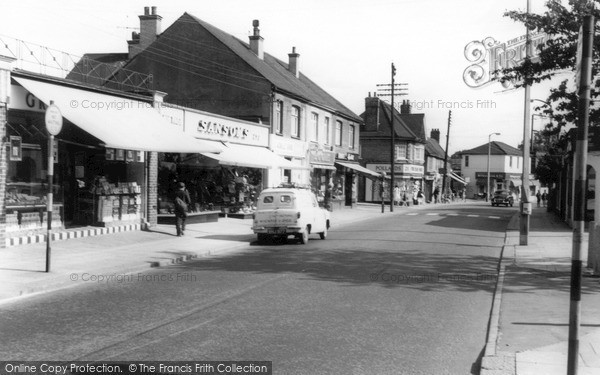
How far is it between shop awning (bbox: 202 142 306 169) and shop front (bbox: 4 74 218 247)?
3.50 metres

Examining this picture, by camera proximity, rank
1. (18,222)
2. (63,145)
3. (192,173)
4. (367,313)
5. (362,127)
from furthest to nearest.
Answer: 1. (362,127)
2. (192,173)
3. (63,145)
4. (18,222)
5. (367,313)

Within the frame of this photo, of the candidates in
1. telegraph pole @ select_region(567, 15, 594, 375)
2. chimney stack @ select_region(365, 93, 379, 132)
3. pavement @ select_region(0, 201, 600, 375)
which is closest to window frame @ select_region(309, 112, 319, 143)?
pavement @ select_region(0, 201, 600, 375)

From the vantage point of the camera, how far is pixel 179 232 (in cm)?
1906

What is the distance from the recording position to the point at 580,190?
5105mm

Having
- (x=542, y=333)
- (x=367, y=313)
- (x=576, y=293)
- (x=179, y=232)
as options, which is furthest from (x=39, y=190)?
(x=576, y=293)

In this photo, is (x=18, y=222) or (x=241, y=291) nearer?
(x=241, y=291)

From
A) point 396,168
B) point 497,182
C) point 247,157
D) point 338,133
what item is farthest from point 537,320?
point 497,182

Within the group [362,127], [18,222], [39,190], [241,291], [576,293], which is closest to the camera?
[576,293]

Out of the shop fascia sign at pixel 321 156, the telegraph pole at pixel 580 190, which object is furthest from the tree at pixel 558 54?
the shop fascia sign at pixel 321 156

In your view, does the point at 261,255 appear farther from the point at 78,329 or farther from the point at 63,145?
the point at 78,329

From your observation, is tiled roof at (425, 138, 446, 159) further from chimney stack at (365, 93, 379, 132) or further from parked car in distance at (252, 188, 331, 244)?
parked car in distance at (252, 188, 331, 244)

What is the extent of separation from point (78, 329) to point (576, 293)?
5.56 meters

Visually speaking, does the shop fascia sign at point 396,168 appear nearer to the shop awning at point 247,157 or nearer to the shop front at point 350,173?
the shop front at point 350,173

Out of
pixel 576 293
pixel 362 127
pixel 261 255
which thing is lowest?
pixel 261 255
